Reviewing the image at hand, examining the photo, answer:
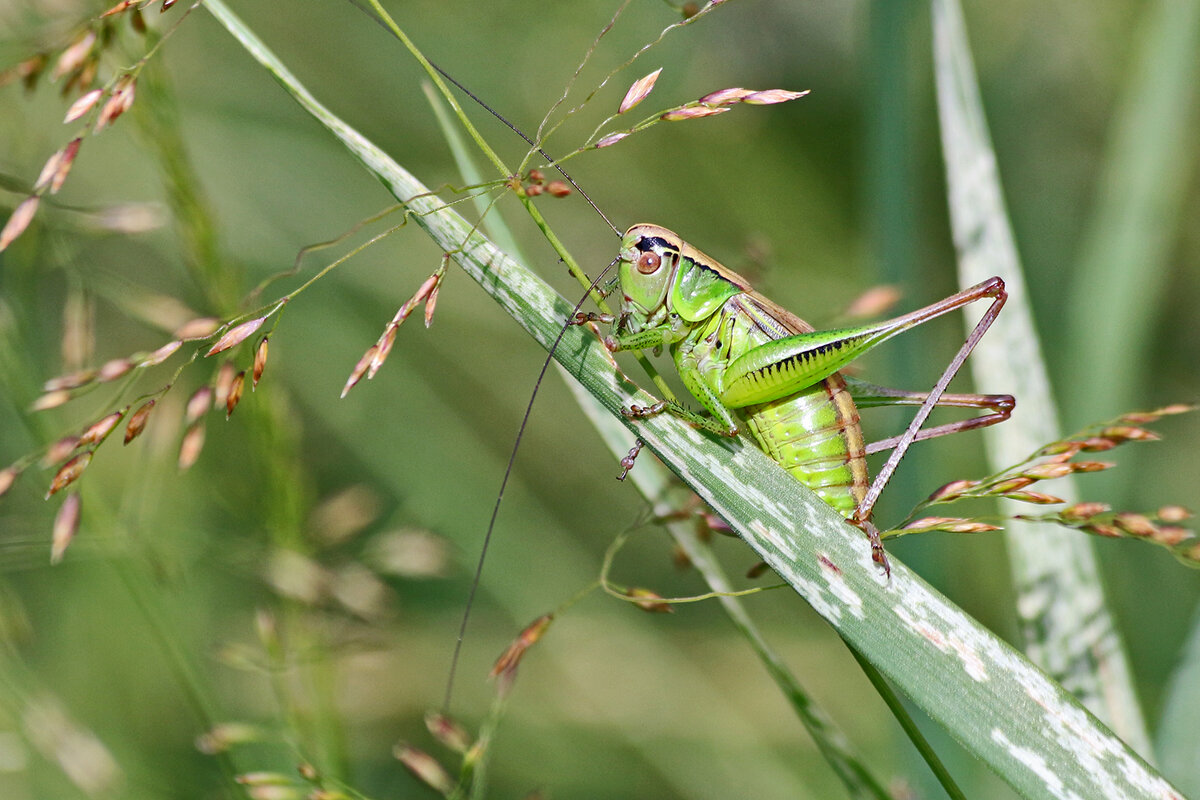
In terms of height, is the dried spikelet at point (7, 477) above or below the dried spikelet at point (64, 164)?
below

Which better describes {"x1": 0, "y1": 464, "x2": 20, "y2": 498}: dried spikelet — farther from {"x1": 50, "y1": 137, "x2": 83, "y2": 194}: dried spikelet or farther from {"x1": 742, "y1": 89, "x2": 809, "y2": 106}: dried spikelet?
{"x1": 742, "y1": 89, "x2": 809, "y2": 106}: dried spikelet

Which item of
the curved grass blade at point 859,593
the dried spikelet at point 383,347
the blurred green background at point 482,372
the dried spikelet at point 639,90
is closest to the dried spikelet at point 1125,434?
the curved grass blade at point 859,593

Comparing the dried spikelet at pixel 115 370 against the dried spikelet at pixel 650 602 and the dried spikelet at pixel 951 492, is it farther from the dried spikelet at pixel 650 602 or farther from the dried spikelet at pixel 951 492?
the dried spikelet at pixel 951 492

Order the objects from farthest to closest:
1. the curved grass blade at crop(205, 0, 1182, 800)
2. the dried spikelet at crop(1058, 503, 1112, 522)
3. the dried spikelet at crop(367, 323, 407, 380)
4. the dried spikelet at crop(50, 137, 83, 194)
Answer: the dried spikelet at crop(50, 137, 83, 194)
the dried spikelet at crop(367, 323, 407, 380)
the dried spikelet at crop(1058, 503, 1112, 522)
the curved grass blade at crop(205, 0, 1182, 800)

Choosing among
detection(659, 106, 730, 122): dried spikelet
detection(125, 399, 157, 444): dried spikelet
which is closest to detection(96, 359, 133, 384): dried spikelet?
detection(125, 399, 157, 444): dried spikelet

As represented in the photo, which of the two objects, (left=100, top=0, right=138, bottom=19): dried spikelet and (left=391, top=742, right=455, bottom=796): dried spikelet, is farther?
(left=391, top=742, right=455, bottom=796): dried spikelet

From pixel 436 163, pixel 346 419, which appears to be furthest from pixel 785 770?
pixel 436 163
